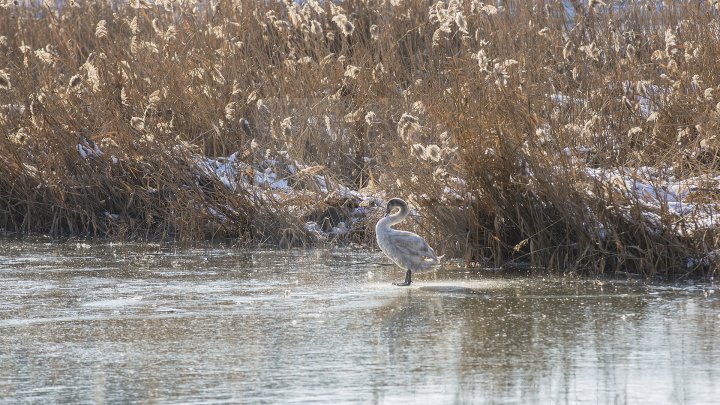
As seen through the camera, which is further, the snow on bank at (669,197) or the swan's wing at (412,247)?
the snow on bank at (669,197)

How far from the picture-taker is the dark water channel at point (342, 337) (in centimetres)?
472

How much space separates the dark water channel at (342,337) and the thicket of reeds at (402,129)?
0.61 m

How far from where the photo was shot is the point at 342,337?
18.9 ft

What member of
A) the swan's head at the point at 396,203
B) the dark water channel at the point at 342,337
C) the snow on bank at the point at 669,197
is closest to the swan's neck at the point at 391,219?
the swan's head at the point at 396,203

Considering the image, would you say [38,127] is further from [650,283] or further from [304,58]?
[650,283]

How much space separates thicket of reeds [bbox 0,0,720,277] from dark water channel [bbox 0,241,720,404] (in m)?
0.61

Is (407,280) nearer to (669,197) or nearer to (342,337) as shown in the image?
(342,337)

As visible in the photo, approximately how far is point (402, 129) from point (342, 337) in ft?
7.75

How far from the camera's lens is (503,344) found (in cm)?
555

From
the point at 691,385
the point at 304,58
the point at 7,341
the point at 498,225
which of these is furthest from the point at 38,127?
the point at 691,385

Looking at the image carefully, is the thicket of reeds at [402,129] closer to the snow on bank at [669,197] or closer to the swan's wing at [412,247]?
the snow on bank at [669,197]

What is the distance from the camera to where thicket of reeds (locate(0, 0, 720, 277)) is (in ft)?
26.4


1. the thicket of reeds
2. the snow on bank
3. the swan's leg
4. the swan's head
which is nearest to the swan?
the swan's leg

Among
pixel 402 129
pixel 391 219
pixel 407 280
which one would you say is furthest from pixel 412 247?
pixel 402 129
